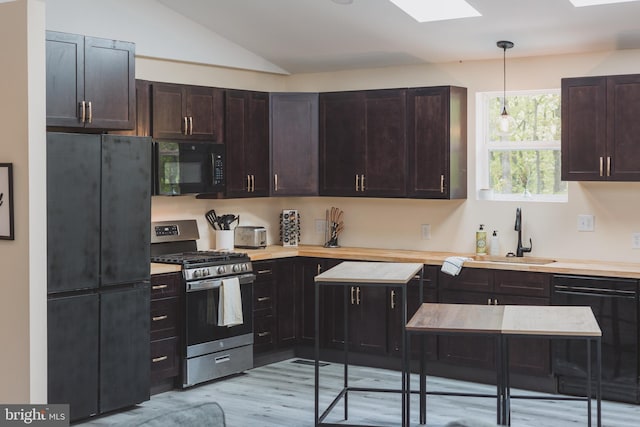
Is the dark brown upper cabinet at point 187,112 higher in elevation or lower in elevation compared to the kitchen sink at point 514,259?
higher

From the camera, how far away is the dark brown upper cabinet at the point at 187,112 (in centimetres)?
641

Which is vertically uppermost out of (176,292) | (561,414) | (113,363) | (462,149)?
(462,149)

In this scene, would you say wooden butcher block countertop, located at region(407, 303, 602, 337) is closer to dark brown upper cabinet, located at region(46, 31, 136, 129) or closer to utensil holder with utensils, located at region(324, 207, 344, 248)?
dark brown upper cabinet, located at region(46, 31, 136, 129)

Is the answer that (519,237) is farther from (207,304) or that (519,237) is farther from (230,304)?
(207,304)

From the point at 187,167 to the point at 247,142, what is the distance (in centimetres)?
72

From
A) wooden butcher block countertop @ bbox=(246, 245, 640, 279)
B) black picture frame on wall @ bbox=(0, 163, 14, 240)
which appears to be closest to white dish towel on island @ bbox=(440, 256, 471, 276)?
wooden butcher block countertop @ bbox=(246, 245, 640, 279)

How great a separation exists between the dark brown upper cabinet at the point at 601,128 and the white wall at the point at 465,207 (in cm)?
32

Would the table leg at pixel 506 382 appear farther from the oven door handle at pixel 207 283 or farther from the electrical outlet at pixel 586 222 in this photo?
the oven door handle at pixel 207 283

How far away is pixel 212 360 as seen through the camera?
6.35 meters

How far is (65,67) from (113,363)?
1.84m

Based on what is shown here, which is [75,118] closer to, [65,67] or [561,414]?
[65,67]

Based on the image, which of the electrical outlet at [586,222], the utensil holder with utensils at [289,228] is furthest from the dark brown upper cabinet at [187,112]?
the electrical outlet at [586,222]

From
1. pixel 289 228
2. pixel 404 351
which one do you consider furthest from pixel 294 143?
pixel 404 351

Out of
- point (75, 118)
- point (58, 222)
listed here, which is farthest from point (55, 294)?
point (75, 118)
